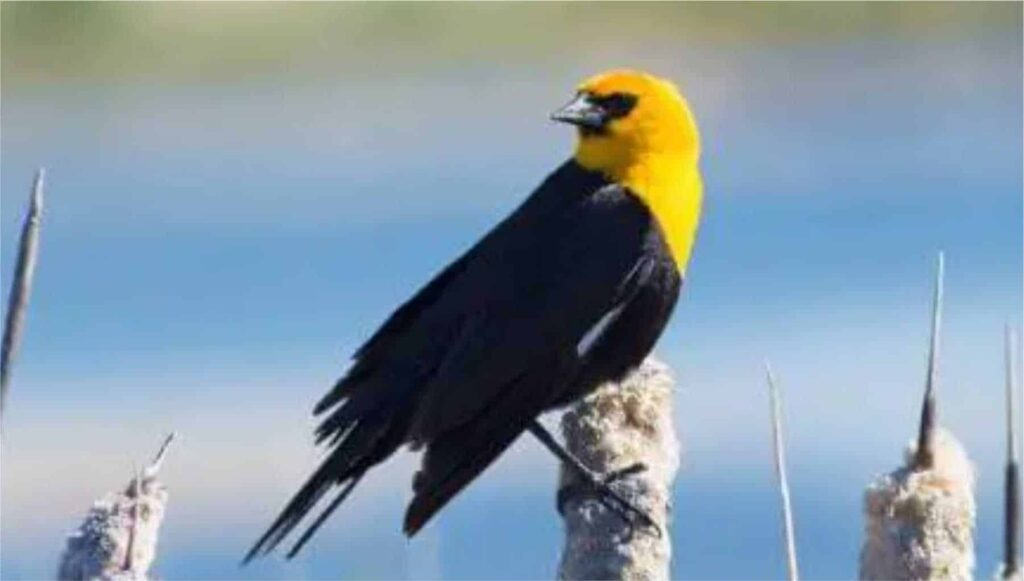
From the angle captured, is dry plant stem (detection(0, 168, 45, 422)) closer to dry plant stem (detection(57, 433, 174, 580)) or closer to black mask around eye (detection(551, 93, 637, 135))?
dry plant stem (detection(57, 433, 174, 580))

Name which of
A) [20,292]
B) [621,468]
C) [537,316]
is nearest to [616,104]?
[537,316]

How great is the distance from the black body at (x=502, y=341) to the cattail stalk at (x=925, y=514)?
23cm

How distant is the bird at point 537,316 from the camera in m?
1.42

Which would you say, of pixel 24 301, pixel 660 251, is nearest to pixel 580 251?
pixel 660 251

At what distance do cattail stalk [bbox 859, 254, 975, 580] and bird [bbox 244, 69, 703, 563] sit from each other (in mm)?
194

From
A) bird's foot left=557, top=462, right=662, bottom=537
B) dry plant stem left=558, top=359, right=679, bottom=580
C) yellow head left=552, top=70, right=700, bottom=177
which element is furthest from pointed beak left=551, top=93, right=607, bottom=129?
bird's foot left=557, top=462, right=662, bottom=537

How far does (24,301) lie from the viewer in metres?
1.27

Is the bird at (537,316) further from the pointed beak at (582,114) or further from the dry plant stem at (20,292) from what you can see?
the dry plant stem at (20,292)

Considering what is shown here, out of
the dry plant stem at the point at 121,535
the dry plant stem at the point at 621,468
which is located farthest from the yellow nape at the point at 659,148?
the dry plant stem at the point at 121,535

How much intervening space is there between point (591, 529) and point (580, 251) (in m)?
0.36

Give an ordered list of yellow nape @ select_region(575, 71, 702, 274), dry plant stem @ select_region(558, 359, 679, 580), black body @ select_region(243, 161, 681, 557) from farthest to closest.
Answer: yellow nape @ select_region(575, 71, 702, 274) < black body @ select_region(243, 161, 681, 557) < dry plant stem @ select_region(558, 359, 679, 580)

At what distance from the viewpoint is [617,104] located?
159 cm

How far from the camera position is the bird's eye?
1.59 meters

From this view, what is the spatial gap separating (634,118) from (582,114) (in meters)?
0.04
